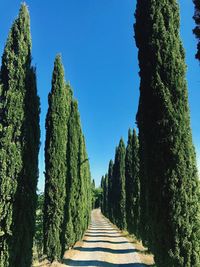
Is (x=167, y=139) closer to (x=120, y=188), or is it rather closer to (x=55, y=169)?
(x=55, y=169)

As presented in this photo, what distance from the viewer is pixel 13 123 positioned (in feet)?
30.3

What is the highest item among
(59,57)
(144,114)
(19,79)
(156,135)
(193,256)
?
(59,57)

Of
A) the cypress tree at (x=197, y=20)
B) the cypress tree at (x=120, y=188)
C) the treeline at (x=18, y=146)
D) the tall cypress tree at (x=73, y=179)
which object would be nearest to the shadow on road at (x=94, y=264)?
the tall cypress tree at (x=73, y=179)

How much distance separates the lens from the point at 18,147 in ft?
30.1

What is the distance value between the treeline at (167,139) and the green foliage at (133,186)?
17373mm

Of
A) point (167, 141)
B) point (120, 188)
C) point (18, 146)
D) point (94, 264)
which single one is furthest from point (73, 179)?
point (120, 188)

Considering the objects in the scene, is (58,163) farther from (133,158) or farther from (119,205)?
(119,205)

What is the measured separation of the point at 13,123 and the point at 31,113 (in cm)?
93

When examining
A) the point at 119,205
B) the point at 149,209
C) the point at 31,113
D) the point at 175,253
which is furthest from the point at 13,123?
the point at 119,205

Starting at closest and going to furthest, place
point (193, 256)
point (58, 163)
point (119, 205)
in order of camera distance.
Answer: point (193, 256), point (58, 163), point (119, 205)

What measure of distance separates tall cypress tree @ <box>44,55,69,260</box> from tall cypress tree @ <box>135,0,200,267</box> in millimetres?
7097

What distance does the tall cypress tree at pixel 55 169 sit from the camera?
1538cm

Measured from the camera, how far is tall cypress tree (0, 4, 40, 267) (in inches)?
338

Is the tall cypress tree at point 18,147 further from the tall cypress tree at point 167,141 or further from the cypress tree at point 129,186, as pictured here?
the cypress tree at point 129,186
